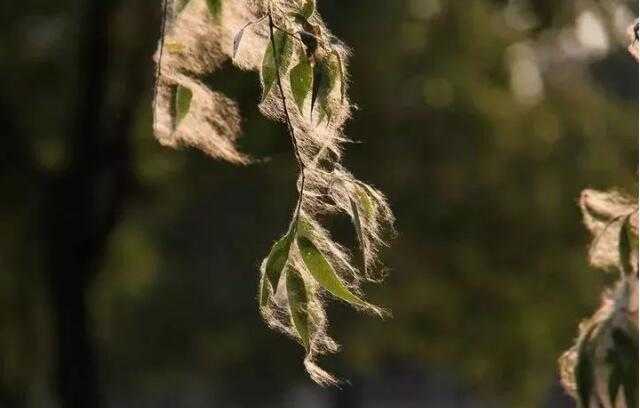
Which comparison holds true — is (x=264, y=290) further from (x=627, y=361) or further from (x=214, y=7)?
(x=627, y=361)

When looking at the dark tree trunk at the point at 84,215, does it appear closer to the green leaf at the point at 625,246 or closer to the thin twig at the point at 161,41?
the green leaf at the point at 625,246

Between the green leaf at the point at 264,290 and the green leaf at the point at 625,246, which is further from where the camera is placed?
the green leaf at the point at 625,246

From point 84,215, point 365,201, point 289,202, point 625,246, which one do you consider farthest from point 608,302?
point 289,202

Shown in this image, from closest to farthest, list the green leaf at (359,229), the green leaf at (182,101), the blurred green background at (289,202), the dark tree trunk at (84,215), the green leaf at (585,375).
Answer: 1. the green leaf at (359,229)
2. the green leaf at (182,101)
3. the green leaf at (585,375)
4. the dark tree trunk at (84,215)
5. the blurred green background at (289,202)

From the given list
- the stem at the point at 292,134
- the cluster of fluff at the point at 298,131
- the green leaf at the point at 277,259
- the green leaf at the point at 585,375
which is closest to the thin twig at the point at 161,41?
Result: the cluster of fluff at the point at 298,131

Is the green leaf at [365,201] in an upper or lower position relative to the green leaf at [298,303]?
upper

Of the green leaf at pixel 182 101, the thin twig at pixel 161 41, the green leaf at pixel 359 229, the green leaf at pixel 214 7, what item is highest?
the green leaf at pixel 214 7

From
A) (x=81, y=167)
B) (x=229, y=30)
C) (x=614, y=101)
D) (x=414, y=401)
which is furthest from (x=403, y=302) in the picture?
(x=414, y=401)

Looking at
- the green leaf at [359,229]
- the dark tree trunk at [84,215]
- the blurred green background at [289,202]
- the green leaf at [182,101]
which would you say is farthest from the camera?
the blurred green background at [289,202]
